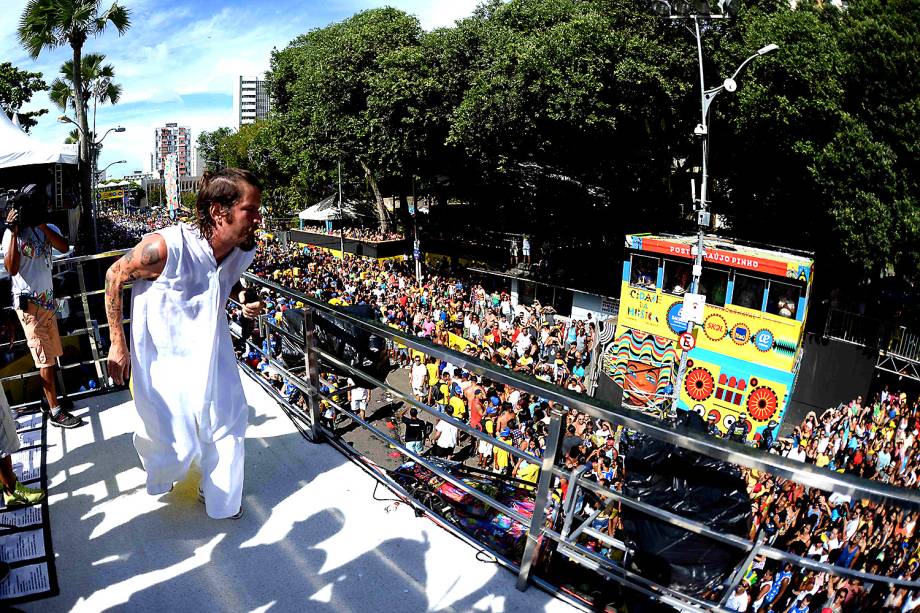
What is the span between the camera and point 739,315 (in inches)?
514

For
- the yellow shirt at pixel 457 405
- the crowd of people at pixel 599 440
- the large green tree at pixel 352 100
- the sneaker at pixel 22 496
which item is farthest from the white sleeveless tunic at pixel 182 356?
the large green tree at pixel 352 100

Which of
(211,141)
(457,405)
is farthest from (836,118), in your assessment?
(211,141)

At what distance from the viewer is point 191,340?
2.32 metres

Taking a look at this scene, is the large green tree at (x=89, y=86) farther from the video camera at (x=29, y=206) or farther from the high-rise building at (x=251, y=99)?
the high-rise building at (x=251, y=99)

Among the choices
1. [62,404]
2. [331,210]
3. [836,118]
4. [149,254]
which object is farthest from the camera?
[331,210]

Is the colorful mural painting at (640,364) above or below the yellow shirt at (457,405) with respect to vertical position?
below

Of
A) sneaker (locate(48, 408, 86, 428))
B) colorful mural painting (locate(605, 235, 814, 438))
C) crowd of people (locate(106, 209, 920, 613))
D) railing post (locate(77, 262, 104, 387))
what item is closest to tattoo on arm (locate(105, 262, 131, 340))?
crowd of people (locate(106, 209, 920, 613))

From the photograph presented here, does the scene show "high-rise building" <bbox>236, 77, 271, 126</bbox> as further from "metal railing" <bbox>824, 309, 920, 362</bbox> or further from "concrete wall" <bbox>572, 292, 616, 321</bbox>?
"metal railing" <bbox>824, 309, 920, 362</bbox>

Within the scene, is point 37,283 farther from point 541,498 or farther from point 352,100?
point 352,100

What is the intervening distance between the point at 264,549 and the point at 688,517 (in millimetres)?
1596

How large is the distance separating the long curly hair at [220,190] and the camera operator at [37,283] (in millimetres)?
1422

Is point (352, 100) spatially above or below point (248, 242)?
above

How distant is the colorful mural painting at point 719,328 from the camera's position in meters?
12.4

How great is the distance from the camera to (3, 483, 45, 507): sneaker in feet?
7.84
